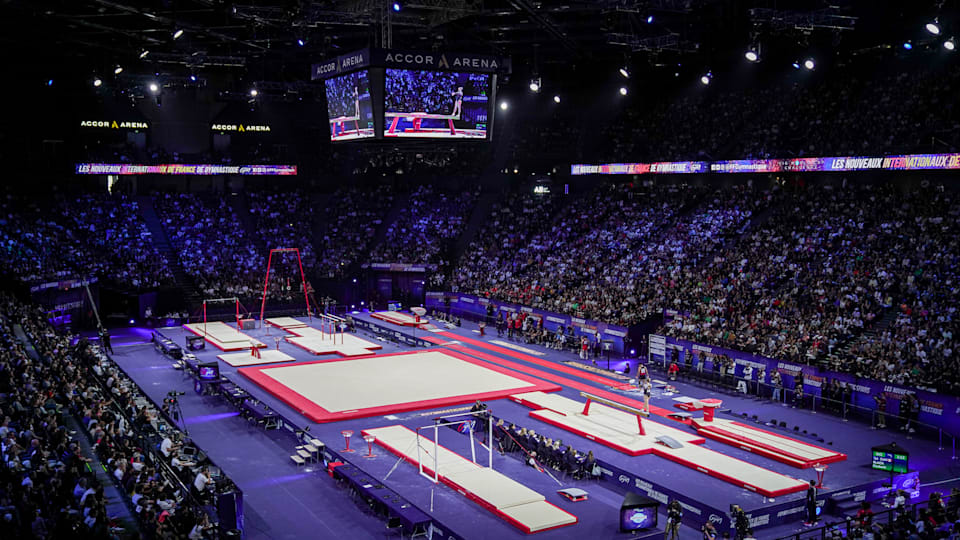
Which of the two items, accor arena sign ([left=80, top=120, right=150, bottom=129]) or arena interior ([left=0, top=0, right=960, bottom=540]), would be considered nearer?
arena interior ([left=0, top=0, right=960, bottom=540])

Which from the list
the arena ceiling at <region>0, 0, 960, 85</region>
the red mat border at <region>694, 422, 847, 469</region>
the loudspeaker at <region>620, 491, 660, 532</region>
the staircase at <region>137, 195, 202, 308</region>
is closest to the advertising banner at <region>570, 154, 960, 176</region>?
the arena ceiling at <region>0, 0, 960, 85</region>

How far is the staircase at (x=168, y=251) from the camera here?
1726 inches

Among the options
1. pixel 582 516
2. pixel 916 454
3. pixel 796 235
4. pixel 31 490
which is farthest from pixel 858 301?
pixel 31 490

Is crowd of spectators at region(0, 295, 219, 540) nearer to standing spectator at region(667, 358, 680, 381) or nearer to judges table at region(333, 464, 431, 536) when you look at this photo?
judges table at region(333, 464, 431, 536)

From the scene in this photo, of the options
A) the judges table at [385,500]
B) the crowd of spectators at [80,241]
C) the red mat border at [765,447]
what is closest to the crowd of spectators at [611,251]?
the red mat border at [765,447]

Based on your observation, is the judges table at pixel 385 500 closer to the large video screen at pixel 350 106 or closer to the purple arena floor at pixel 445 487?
the purple arena floor at pixel 445 487

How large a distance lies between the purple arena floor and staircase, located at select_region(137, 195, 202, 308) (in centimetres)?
1596

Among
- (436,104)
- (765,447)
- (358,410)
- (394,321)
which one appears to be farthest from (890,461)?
(394,321)

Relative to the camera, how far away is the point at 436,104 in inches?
1012

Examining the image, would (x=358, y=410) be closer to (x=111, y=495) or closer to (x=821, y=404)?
(x=111, y=495)

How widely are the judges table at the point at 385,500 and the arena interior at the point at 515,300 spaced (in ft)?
0.35

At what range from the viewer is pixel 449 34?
121 feet

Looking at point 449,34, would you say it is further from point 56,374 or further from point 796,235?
point 56,374

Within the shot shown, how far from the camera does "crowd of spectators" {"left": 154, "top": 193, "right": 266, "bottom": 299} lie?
1764 inches
